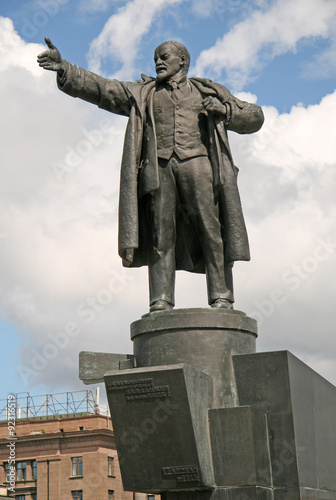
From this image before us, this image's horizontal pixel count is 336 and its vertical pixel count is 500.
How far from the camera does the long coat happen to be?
9.55 meters

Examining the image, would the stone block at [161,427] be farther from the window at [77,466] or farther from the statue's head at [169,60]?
the window at [77,466]

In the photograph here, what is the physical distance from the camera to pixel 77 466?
69188mm

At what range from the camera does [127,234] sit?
9.47 meters

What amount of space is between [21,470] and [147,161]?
6689 cm

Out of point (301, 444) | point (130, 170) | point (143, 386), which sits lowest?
point (301, 444)

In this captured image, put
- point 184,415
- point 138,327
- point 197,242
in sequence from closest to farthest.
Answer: point 184,415
point 138,327
point 197,242

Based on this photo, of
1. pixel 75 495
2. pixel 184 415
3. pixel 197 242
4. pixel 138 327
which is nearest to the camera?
pixel 184 415

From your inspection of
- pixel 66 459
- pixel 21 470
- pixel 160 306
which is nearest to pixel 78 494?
pixel 66 459

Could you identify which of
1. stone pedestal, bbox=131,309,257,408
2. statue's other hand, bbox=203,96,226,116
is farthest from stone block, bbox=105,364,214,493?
statue's other hand, bbox=203,96,226,116

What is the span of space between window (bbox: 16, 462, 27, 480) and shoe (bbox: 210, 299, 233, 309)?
66085 millimetres

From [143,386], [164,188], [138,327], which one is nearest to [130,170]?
[164,188]

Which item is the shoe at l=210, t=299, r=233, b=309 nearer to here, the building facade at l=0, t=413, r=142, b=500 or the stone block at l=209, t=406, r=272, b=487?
the stone block at l=209, t=406, r=272, b=487

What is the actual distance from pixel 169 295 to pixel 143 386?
145 cm

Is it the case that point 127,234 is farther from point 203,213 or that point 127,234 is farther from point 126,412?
point 126,412
